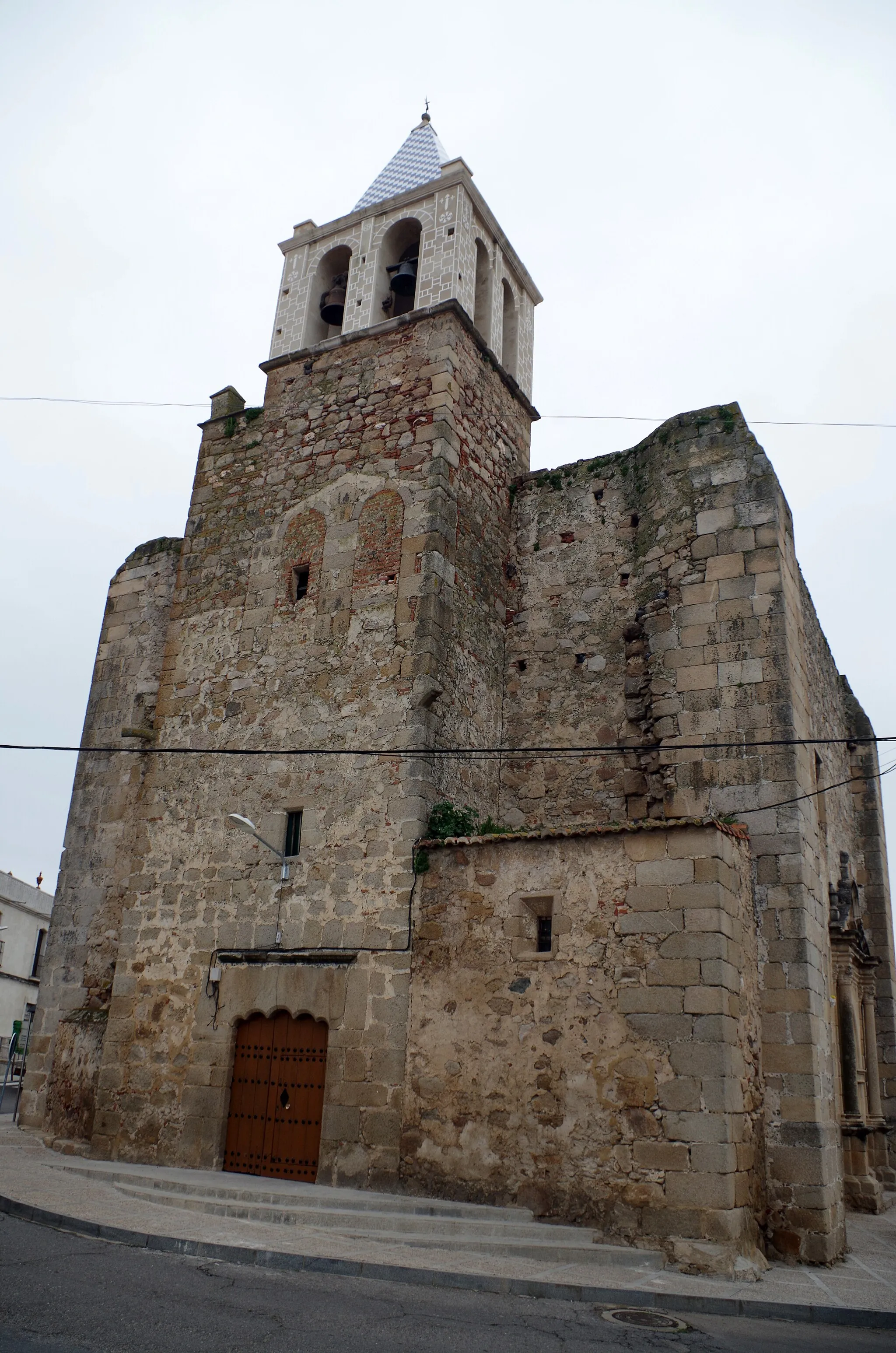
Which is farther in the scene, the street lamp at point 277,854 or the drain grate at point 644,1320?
the street lamp at point 277,854

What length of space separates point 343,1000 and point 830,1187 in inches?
185

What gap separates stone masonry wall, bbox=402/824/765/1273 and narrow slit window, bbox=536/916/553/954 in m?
0.07

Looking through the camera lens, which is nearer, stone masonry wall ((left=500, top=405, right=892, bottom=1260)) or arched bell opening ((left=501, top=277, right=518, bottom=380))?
stone masonry wall ((left=500, top=405, right=892, bottom=1260))

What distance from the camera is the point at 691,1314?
6.65 metres

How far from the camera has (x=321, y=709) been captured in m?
11.2

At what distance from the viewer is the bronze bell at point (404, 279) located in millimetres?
13680

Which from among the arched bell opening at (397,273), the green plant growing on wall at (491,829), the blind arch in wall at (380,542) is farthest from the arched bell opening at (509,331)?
the green plant growing on wall at (491,829)

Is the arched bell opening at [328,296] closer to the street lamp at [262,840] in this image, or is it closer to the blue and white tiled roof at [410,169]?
the blue and white tiled roof at [410,169]

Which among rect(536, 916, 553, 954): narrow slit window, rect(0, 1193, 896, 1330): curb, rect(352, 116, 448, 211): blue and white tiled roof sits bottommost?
rect(0, 1193, 896, 1330): curb

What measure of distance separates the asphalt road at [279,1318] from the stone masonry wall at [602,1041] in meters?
1.40

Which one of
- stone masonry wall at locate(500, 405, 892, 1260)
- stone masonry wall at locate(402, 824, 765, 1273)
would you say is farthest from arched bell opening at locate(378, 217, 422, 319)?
stone masonry wall at locate(402, 824, 765, 1273)

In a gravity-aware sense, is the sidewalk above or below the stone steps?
below

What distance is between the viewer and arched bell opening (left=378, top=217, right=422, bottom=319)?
1373 cm

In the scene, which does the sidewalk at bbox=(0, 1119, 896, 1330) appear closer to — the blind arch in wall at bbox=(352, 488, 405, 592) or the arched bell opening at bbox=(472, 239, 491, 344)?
the blind arch in wall at bbox=(352, 488, 405, 592)
